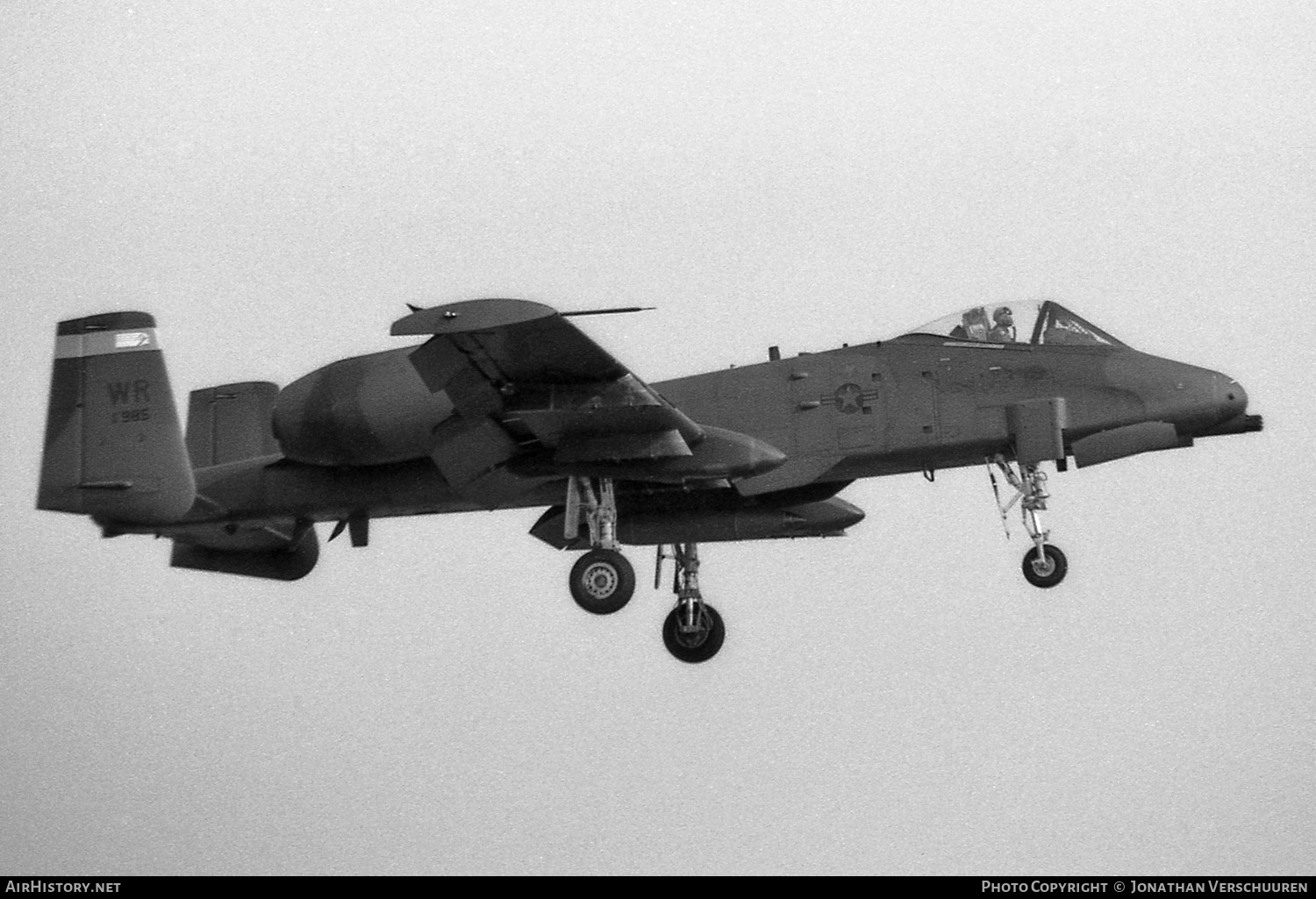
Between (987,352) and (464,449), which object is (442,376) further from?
(987,352)

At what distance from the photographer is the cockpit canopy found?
22000 mm

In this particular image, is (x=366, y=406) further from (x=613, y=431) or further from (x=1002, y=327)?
(x=1002, y=327)

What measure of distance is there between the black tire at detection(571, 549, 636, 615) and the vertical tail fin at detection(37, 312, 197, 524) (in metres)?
3.57

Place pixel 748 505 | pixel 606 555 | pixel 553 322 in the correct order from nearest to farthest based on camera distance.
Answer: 1. pixel 553 322
2. pixel 606 555
3. pixel 748 505

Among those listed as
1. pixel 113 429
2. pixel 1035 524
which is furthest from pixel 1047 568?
pixel 113 429

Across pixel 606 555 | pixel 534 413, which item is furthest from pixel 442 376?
pixel 606 555

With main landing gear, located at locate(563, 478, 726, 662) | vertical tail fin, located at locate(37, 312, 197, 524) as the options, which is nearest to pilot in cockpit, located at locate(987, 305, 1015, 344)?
main landing gear, located at locate(563, 478, 726, 662)

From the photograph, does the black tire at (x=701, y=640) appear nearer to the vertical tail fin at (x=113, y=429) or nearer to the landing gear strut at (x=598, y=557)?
the landing gear strut at (x=598, y=557)

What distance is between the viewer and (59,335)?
20609mm

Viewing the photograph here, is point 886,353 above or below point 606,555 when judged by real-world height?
above

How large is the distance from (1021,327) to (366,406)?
6.23 m

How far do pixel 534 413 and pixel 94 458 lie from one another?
385 cm

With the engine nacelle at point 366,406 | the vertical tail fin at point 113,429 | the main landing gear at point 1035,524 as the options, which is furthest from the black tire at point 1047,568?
the vertical tail fin at point 113,429

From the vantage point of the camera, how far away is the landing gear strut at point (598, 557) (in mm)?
21062
